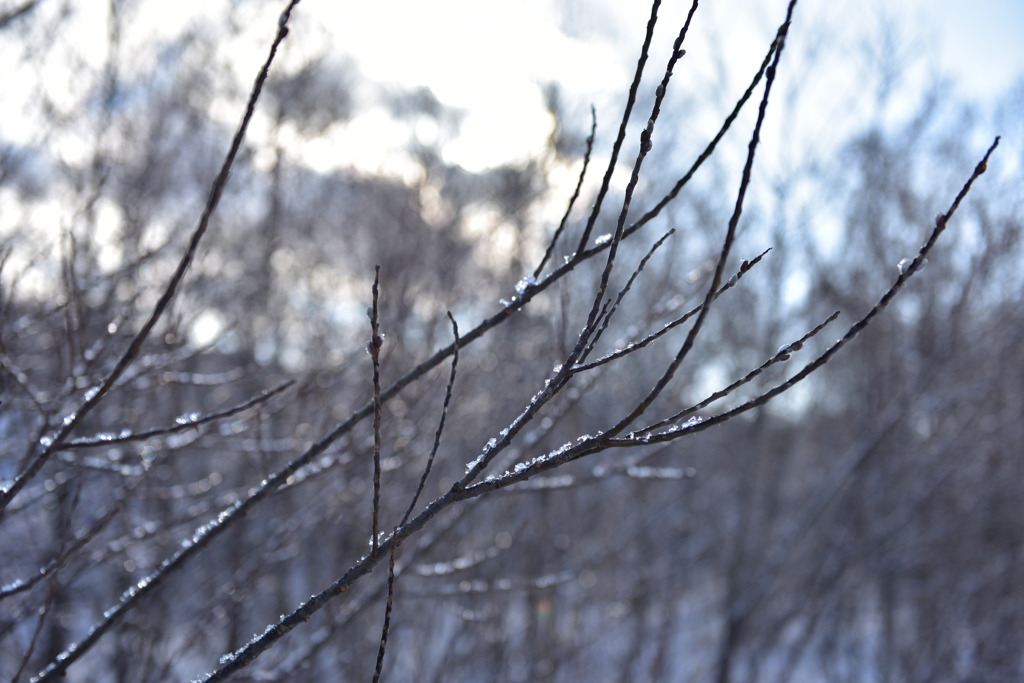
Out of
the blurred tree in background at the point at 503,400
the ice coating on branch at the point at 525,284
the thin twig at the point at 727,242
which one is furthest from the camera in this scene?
the blurred tree in background at the point at 503,400

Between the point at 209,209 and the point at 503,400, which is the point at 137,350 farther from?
the point at 503,400

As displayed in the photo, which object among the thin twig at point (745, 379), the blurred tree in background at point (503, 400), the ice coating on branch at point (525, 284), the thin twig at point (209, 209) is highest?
the blurred tree in background at point (503, 400)

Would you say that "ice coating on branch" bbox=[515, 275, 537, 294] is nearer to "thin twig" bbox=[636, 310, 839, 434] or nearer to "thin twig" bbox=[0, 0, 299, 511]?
"thin twig" bbox=[636, 310, 839, 434]

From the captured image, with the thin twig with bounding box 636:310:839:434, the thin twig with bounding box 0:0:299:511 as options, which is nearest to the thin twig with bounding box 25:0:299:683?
the thin twig with bounding box 0:0:299:511

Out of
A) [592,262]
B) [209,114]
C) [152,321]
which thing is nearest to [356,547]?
[592,262]

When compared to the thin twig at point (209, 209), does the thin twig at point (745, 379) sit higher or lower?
lower

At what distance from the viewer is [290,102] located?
9500mm

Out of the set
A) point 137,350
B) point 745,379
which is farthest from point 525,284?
point 137,350

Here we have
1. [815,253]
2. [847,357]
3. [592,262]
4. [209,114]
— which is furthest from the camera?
[847,357]

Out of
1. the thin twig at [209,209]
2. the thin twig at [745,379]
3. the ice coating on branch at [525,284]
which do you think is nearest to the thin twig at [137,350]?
the thin twig at [209,209]

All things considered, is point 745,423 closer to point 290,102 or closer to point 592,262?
point 592,262

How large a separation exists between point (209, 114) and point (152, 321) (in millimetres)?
8672

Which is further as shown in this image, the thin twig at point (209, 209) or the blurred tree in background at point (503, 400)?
the blurred tree in background at point (503, 400)

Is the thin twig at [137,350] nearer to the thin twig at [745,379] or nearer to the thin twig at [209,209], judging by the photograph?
the thin twig at [209,209]
